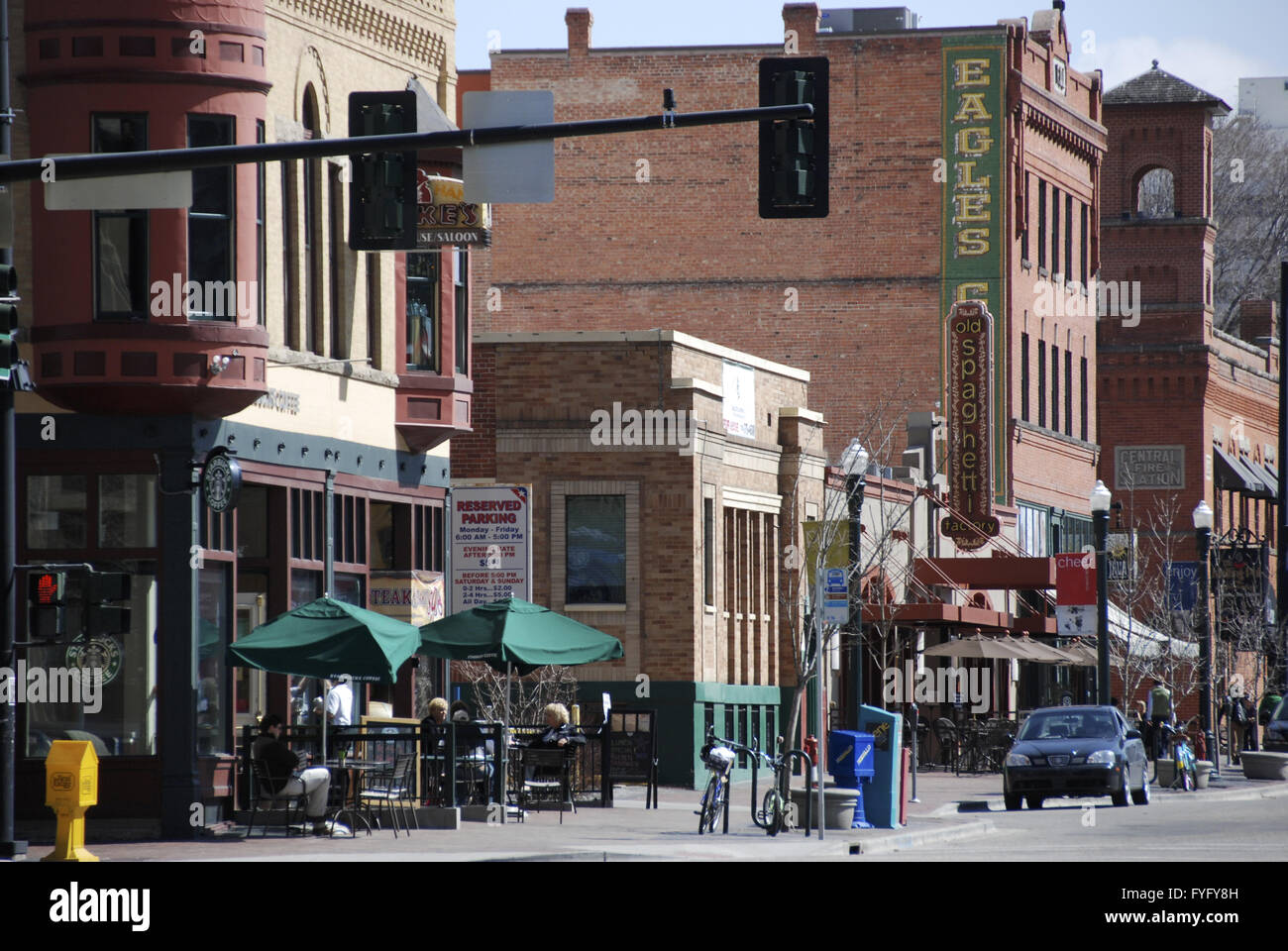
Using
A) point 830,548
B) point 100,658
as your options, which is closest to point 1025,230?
point 830,548

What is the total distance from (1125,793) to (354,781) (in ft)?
38.1

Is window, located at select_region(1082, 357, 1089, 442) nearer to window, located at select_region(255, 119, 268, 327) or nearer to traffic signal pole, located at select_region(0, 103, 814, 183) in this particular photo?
window, located at select_region(255, 119, 268, 327)

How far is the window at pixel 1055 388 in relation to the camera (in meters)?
56.9

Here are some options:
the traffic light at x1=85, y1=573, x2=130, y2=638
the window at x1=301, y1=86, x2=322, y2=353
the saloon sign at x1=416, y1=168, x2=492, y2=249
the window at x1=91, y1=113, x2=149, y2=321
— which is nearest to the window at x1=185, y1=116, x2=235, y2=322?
the window at x1=91, y1=113, x2=149, y2=321

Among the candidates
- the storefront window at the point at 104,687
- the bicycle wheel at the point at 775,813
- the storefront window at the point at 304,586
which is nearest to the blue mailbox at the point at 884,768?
the bicycle wheel at the point at 775,813

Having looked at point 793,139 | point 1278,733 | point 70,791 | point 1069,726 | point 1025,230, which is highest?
point 1025,230

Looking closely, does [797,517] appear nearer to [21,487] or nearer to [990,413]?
[990,413]

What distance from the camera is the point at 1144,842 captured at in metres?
23.3

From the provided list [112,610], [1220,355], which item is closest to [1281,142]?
[1220,355]

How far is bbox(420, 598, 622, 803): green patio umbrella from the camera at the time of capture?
25141 millimetres

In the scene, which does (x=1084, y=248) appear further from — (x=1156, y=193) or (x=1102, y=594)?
(x=1156, y=193)

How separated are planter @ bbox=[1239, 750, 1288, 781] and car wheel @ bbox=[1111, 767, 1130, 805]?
8.41m

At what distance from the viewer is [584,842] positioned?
73.4 feet

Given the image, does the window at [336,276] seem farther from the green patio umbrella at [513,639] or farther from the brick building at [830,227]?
the brick building at [830,227]
